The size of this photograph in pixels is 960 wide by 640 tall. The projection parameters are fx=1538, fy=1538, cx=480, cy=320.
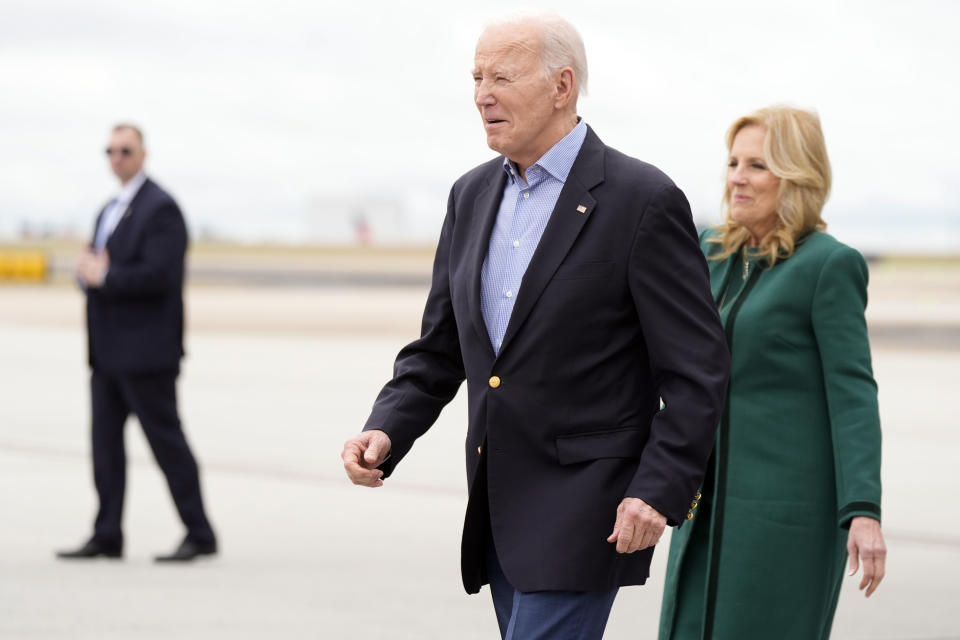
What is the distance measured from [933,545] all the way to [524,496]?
521 centimetres

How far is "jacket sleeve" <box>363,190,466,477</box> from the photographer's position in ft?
10.6

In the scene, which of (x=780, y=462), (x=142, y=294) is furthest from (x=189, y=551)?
(x=780, y=462)

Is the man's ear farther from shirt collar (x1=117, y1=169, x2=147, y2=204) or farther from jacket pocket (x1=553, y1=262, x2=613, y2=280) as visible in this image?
shirt collar (x1=117, y1=169, x2=147, y2=204)

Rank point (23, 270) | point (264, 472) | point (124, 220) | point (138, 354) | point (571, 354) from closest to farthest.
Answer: point (571, 354), point (138, 354), point (124, 220), point (264, 472), point (23, 270)

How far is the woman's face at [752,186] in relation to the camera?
12.3 ft

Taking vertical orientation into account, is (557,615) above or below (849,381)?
below

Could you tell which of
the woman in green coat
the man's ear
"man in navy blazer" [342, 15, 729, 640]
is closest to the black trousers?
the woman in green coat

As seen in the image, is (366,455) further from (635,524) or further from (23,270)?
(23,270)

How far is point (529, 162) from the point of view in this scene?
3.11 m

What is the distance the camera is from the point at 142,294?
23.6 ft

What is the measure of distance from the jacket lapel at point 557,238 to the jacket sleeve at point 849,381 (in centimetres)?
83

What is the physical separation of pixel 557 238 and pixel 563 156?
21cm

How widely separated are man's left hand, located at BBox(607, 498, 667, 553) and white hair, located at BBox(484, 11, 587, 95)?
0.85 meters

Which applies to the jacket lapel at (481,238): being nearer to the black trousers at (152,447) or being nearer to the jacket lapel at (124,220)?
the black trousers at (152,447)
